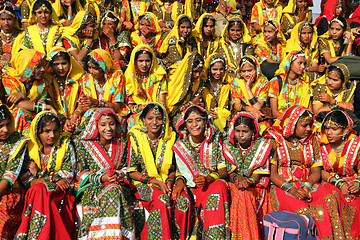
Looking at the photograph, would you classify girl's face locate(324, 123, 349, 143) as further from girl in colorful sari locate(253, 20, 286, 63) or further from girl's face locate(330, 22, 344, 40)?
girl's face locate(330, 22, 344, 40)

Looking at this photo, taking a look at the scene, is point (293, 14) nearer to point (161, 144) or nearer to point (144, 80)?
point (144, 80)

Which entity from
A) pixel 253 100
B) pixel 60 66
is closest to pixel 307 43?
pixel 253 100

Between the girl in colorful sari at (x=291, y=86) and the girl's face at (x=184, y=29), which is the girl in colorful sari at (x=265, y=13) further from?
the girl in colorful sari at (x=291, y=86)

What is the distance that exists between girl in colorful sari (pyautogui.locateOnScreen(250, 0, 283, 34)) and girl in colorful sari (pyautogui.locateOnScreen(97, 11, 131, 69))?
267 centimetres

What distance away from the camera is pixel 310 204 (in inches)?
178

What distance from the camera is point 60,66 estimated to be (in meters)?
5.63

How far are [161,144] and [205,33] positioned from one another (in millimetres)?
2981

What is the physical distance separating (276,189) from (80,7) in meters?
4.94

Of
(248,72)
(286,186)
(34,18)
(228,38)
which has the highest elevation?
(34,18)

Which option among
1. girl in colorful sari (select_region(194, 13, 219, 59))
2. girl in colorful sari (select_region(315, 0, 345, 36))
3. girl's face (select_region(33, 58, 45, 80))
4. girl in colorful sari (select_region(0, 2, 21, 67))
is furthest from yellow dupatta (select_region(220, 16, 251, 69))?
girl in colorful sari (select_region(0, 2, 21, 67))

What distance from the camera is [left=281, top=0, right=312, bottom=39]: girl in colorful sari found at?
802cm

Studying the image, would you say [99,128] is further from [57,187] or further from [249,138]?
[249,138]

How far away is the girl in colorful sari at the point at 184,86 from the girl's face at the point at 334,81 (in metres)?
1.82

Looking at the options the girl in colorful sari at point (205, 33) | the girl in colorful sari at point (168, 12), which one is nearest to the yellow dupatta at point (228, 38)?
the girl in colorful sari at point (205, 33)
